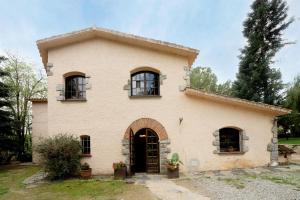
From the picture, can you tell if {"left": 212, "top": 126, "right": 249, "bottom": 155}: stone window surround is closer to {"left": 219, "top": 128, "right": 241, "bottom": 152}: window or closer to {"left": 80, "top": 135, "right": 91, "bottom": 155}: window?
{"left": 219, "top": 128, "right": 241, "bottom": 152}: window

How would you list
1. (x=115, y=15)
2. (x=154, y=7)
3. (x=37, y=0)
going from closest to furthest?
1. (x=37, y=0)
2. (x=154, y=7)
3. (x=115, y=15)

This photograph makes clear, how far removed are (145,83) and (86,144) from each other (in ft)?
11.9

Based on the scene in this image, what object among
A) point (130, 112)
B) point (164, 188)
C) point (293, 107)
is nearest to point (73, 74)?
point (130, 112)

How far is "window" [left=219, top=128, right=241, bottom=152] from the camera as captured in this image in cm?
1146

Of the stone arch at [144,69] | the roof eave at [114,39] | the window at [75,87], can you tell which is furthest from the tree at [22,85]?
the stone arch at [144,69]

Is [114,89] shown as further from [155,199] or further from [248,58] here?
[248,58]

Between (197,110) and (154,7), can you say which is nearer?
(197,110)

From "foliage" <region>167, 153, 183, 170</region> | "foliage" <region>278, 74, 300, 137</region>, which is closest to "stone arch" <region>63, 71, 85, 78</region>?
"foliage" <region>167, 153, 183, 170</region>

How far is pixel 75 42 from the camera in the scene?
11.4m

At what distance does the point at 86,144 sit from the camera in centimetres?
1102

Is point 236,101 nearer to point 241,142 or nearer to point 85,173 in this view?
point 241,142

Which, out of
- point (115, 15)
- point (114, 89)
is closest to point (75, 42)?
point (114, 89)

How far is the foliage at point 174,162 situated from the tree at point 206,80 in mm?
24183

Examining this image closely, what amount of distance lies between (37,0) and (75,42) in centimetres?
276
